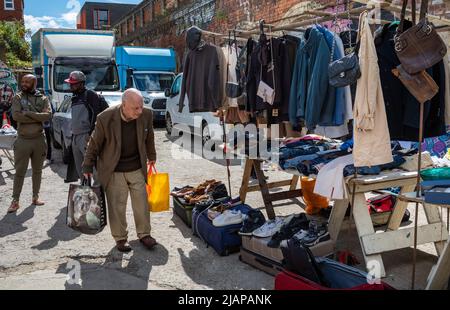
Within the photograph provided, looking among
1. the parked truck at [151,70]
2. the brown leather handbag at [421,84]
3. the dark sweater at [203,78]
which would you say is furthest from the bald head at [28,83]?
the parked truck at [151,70]

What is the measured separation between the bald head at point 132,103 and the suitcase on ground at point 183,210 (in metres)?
1.59

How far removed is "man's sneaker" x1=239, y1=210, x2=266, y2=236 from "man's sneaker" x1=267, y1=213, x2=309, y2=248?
0.33 metres

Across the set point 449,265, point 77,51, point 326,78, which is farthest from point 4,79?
point 449,265

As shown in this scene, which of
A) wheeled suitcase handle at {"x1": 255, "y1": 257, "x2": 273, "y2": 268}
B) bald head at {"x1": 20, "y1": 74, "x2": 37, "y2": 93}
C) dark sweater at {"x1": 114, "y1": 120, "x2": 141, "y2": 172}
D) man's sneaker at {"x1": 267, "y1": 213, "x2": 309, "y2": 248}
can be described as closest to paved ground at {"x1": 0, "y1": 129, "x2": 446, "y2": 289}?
wheeled suitcase handle at {"x1": 255, "y1": 257, "x2": 273, "y2": 268}

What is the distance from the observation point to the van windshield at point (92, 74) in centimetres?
1314

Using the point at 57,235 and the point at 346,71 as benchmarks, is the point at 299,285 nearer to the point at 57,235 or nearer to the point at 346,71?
the point at 346,71

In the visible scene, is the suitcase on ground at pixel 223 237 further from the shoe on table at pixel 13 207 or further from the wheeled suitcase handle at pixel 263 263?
the shoe on table at pixel 13 207

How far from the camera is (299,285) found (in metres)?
3.47

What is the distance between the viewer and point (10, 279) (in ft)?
14.1

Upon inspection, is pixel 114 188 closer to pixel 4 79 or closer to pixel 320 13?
pixel 320 13

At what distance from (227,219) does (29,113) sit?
130 inches

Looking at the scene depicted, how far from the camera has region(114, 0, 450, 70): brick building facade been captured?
12.2 metres

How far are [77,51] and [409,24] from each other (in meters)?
11.1

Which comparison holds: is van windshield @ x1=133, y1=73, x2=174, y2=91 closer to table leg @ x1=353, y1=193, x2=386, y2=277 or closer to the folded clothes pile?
the folded clothes pile
